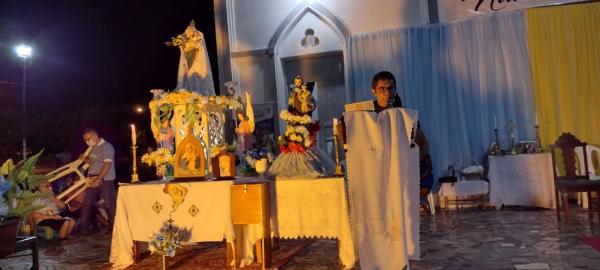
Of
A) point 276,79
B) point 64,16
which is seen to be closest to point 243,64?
point 276,79

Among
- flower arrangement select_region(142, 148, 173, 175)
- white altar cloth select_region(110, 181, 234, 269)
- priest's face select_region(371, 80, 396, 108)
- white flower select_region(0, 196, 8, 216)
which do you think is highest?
priest's face select_region(371, 80, 396, 108)

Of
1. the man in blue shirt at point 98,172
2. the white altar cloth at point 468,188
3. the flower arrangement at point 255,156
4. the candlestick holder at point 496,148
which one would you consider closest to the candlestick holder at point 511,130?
the candlestick holder at point 496,148

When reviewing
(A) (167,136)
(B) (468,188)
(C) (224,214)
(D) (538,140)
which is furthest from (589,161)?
(A) (167,136)

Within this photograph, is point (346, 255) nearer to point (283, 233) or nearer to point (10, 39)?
point (283, 233)

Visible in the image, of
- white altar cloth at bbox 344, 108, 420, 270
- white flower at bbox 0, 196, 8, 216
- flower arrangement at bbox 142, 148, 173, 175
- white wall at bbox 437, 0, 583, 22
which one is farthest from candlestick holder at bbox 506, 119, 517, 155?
white flower at bbox 0, 196, 8, 216

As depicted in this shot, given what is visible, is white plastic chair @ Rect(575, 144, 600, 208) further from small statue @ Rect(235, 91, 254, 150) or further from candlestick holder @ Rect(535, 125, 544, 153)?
small statue @ Rect(235, 91, 254, 150)

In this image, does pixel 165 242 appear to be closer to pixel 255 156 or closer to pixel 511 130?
pixel 255 156

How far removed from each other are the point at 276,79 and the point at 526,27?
14.2 feet

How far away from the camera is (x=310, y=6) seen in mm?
9023

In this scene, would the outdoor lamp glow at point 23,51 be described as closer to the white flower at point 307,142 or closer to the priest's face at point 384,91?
the white flower at point 307,142

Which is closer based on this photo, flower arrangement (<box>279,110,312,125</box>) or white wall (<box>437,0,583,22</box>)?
flower arrangement (<box>279,110,312,125</box>)

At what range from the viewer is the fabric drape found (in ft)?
25.3

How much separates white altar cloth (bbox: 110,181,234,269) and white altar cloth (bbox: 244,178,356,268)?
324 millimetres

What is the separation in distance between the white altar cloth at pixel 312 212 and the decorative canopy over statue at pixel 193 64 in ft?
5.62
